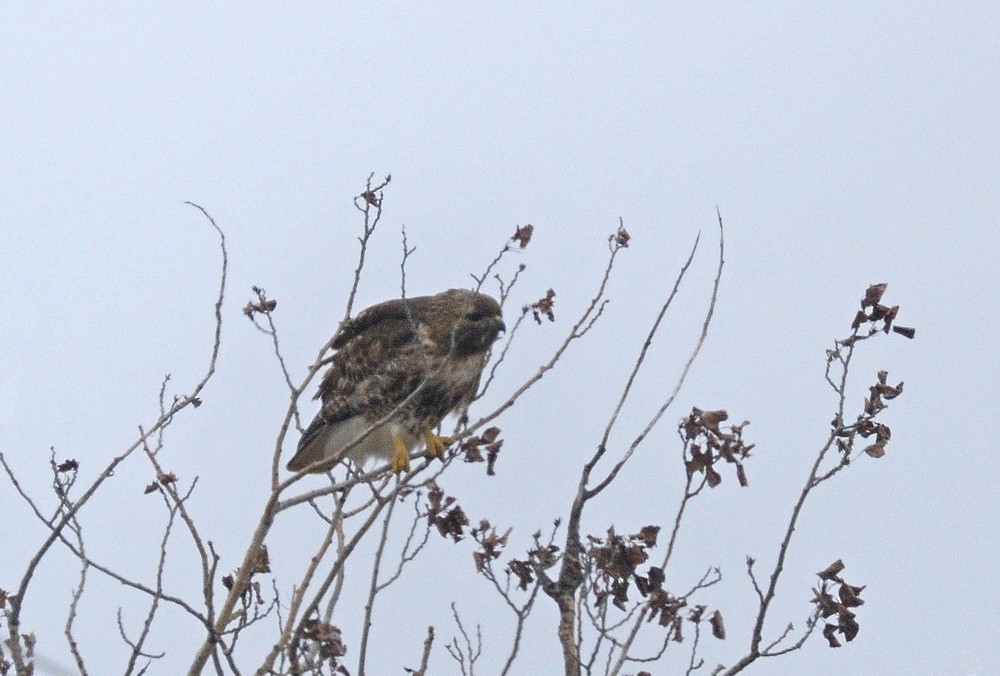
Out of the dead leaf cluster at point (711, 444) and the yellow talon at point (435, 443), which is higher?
the yellow talon at point (435, 443)

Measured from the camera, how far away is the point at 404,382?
5348 mm

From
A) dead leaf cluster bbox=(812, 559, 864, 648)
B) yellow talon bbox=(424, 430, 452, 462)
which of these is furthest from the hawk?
dead leaf cluster bbox=(812, 559, 864, 648)

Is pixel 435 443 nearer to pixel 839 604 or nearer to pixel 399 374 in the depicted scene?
pixel 399 374

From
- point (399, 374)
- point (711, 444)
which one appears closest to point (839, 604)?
point (711, 444)

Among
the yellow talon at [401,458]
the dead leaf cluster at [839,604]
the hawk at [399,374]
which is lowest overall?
the dead leaf cluster at [839,604]

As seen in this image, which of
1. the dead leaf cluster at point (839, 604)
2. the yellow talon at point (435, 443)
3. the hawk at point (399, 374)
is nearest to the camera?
the dead leaf cluster at point (839, 604)

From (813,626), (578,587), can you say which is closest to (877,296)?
(813,626)

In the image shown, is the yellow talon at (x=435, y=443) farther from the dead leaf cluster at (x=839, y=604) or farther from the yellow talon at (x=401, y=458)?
the dead leaf cluster at (x=839, y=604)

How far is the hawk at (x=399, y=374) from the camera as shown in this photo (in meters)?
5.31

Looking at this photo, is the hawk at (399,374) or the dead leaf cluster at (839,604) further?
the hawk at (399,374)

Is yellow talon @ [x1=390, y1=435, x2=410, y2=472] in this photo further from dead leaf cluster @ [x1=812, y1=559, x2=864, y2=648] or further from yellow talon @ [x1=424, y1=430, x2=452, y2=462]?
dead leaf cluster @ [x1=812, y1=559, x2=864, y2=648]

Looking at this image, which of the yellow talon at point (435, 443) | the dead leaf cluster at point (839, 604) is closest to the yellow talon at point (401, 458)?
the yellow talon at point (435, 443)

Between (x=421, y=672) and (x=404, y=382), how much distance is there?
208cm

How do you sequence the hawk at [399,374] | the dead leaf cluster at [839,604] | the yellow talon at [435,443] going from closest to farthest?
the dead leaf cluster at [839,604], the yellow talon at [435,443], the hawk at [399,374]
